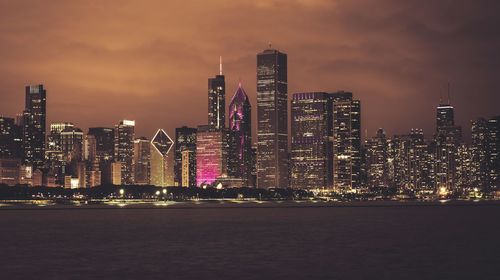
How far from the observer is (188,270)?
206 ft

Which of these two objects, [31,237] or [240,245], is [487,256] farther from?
[31,237]

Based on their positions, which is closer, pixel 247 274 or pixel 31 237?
pixel 247 274

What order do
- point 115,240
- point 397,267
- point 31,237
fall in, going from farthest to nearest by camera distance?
point 31,237 < point 115,240 < point 397,267

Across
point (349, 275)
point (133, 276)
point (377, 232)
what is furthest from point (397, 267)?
point (377, 232)

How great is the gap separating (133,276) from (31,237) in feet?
166

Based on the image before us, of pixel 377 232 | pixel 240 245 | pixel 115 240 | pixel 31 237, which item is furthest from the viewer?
pixel 377 232

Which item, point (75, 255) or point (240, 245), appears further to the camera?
point (240, 245)

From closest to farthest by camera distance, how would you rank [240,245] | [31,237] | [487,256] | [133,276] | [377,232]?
[133,276]
[487,256]
[240,245]
[31,237]
[377,232]

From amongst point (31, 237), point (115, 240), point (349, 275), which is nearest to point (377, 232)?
point (115, 240)

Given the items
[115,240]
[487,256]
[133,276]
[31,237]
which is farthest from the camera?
[31,237]

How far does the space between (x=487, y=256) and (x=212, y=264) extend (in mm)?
25864

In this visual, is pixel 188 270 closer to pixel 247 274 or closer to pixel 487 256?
pixel 247 274

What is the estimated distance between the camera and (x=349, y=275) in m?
59.4

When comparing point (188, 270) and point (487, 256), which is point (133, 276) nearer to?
point (188, 270)
